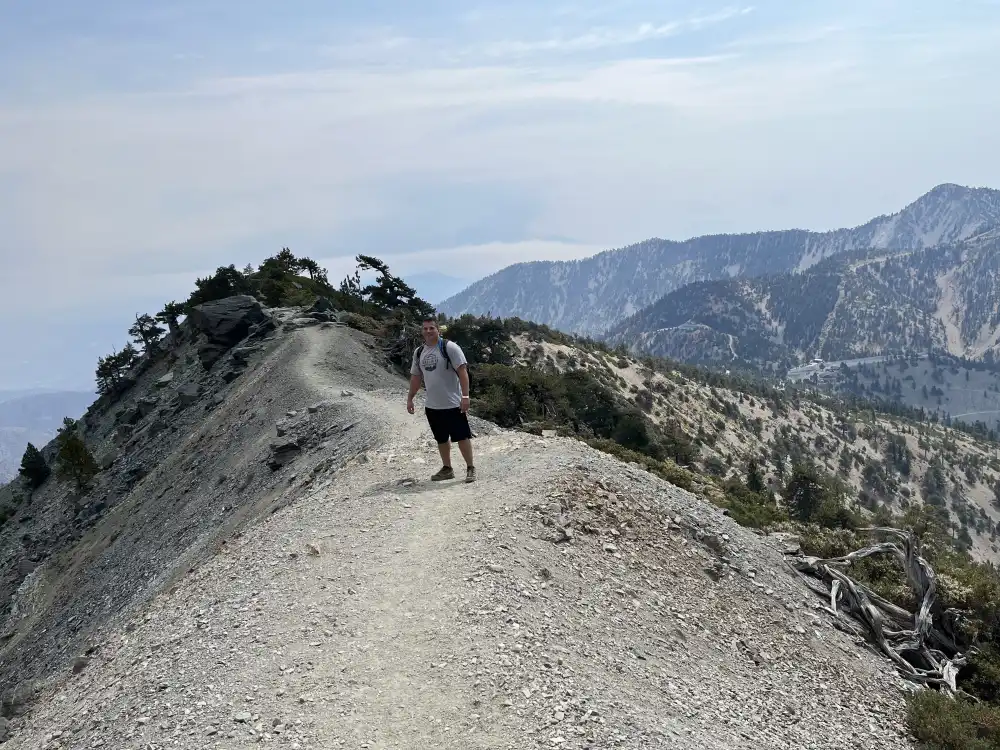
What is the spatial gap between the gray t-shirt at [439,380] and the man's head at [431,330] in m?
0.10

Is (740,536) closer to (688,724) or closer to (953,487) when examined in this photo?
(688,724)

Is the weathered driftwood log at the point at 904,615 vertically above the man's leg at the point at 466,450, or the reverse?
the man's leg at the point at 466,450

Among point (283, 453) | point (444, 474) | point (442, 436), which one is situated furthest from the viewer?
point (283, 453)

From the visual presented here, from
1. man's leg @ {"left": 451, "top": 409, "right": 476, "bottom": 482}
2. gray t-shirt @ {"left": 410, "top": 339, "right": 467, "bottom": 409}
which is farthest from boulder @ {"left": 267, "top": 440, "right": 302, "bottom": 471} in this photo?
man's leg @ {"left": 451, "top": 409, "right": 476, "bottom": 482}

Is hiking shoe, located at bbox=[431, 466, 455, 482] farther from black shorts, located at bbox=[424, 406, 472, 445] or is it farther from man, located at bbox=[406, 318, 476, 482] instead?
black shorts, located at bbox=[424, 406, 472, 445]

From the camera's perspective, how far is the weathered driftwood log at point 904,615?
1047 centimetres

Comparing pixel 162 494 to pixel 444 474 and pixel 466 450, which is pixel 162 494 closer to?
pixel 444 474

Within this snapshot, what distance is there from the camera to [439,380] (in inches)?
482

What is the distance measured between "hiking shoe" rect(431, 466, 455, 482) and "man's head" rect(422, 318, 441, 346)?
236cm

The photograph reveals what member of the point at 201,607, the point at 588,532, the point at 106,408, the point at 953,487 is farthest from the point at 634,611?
the point at 953,487

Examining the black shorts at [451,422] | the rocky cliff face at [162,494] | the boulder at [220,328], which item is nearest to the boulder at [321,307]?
the rocky cliff face at [162,494]

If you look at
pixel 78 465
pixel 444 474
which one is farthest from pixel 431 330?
pixel 78 465

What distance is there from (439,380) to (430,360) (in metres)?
0.40

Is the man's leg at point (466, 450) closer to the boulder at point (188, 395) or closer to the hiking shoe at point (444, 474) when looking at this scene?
the hiking shoe at point (444, 474)
